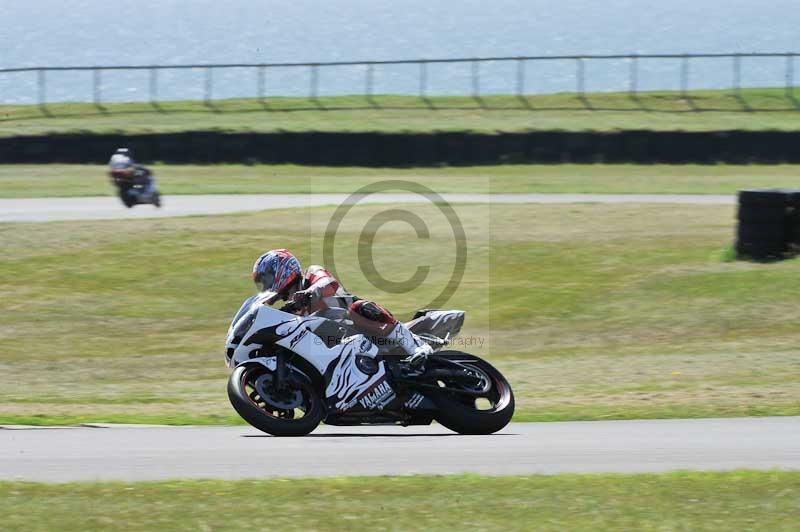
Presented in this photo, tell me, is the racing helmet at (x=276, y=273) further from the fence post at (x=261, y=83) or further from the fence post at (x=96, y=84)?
the fence post at (x=261, y=83)

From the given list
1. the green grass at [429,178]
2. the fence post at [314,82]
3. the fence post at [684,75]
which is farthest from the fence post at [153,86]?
the fence post at [684,75]

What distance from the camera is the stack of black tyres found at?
20.5 m

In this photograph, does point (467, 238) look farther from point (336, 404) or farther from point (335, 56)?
point (335, 56)

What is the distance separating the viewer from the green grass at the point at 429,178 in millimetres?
33750

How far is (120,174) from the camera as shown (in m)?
28.5

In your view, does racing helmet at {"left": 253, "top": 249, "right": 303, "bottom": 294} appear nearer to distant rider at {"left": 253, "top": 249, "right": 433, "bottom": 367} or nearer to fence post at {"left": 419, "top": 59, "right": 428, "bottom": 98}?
distant rider at {"left": 253, "top": 249, "right": 433, "bottom": 367}

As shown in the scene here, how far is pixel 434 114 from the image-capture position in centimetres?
4559

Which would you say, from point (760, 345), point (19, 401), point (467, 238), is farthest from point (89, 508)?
point (467, 238)

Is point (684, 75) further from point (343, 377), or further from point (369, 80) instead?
point (343, 377)

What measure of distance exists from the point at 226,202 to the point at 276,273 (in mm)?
19270

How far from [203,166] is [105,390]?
2420 centimetres

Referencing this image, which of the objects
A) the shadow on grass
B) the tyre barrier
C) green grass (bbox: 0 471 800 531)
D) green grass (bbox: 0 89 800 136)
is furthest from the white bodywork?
the shadow on grass

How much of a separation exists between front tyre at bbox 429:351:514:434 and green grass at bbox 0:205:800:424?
5.42 feet

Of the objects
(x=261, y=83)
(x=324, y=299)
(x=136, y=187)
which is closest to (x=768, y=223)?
(x=324, y=299)
